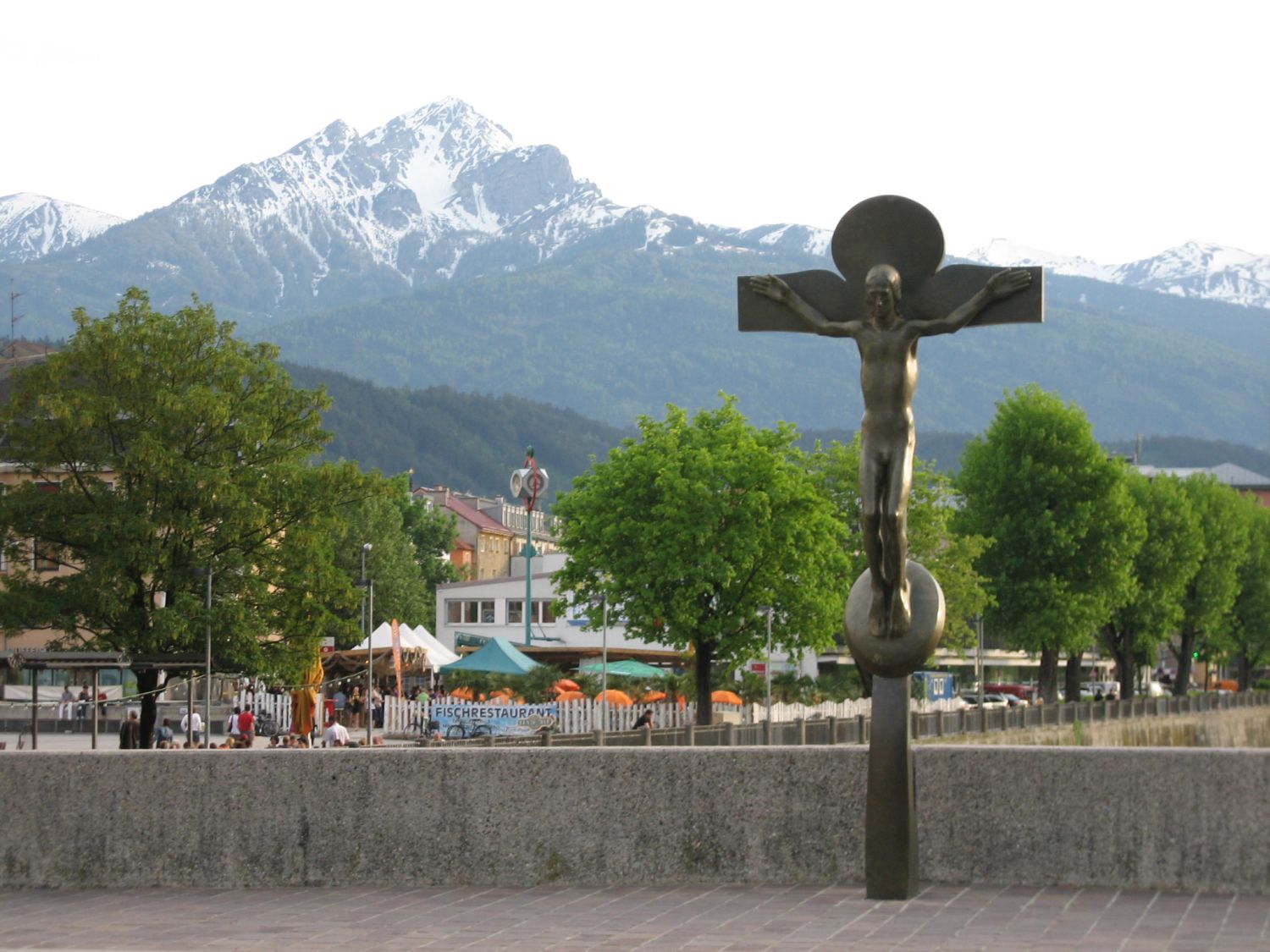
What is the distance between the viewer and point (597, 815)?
1184 cm

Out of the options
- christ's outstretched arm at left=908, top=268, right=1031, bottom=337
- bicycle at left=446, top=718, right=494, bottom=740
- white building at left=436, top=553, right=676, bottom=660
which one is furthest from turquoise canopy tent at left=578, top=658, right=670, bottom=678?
christ's outstretched arm at left=908, top=268, right=1031, bottom=337

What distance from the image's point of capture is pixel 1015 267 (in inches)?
463

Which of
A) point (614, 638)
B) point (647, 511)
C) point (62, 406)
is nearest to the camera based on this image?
point (62, 406)

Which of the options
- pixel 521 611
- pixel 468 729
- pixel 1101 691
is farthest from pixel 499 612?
pixel 468 729

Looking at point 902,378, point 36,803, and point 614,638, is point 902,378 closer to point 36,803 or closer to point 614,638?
point 36,803

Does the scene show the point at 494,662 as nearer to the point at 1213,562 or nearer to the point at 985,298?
the point at 1213,562

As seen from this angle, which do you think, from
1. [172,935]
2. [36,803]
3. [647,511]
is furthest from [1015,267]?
[647,511]

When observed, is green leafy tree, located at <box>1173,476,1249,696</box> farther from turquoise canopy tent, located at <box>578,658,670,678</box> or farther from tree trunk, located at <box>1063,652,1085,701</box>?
turquoise canopy tent, located at <box>578,658,670,678</box>

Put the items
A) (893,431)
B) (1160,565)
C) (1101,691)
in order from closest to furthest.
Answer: (893,431) → (1160,565) → (1101,691)

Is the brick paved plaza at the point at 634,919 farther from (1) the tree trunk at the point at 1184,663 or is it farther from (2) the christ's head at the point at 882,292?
(1) the tree trunk at the point at 1184,663

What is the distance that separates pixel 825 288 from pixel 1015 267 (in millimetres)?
1254

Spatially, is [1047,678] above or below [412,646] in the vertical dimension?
below

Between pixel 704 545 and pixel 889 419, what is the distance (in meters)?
41.6

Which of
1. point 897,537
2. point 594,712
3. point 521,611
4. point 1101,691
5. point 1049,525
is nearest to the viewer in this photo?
point 897,537
